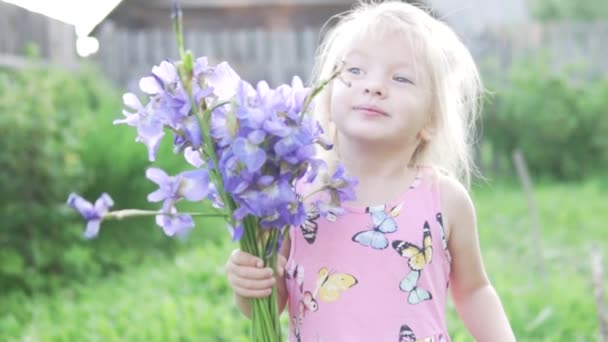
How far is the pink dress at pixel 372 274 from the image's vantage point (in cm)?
190

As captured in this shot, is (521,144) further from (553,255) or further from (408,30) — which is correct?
(408,30)

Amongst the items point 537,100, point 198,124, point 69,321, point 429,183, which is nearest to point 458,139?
point 429,183

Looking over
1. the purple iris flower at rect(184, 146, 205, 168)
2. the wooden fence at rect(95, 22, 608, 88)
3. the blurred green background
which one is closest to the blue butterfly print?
the purple iris flower at rect(184, 146, 205, 168)

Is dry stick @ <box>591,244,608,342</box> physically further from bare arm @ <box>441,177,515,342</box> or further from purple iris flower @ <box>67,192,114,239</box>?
purple iris flower @ <box>67,192,114,239</box>

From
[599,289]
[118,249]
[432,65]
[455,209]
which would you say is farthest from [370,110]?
[118,249]

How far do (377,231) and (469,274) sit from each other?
0.28 meters

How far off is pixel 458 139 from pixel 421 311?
45 centimetres

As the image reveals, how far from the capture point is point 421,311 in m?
1.91

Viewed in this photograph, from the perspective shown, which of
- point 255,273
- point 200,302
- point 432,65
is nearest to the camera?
point 255,273

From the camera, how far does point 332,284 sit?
192cm

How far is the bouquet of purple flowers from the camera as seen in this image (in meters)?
1.52

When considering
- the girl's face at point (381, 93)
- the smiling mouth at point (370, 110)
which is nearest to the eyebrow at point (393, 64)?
the girl's face at point (381, 93)

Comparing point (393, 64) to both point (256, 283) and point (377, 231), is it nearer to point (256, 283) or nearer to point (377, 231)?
point (377, 231)

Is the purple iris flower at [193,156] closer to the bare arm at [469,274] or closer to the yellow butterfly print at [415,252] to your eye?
the yellow butterfly print at [415,252]
